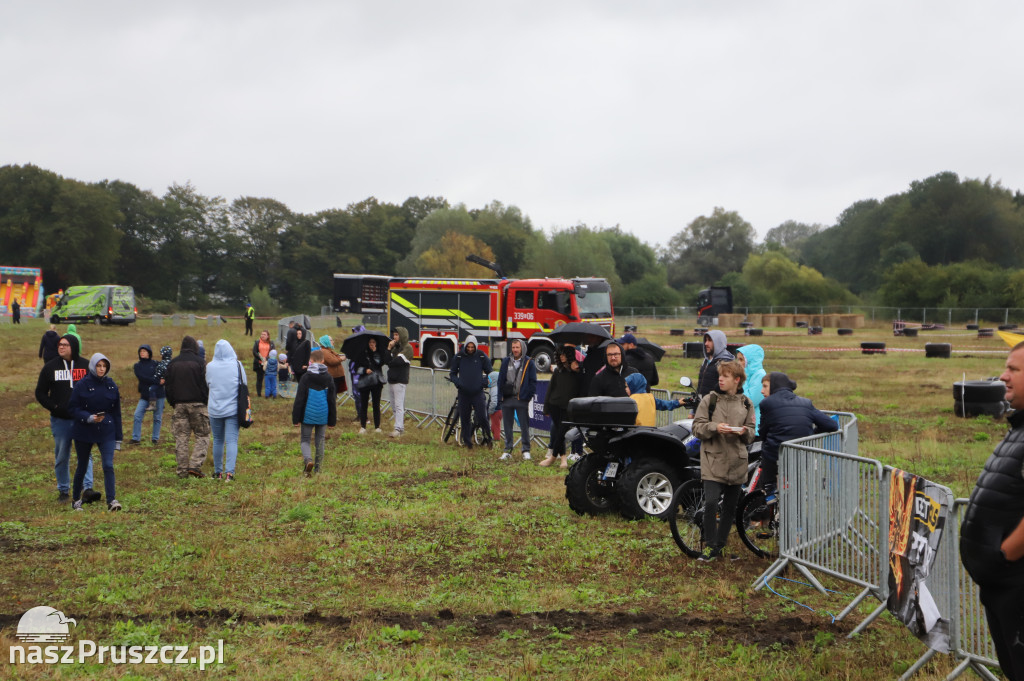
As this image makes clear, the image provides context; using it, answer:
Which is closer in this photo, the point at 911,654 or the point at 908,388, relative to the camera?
the point at 911,654

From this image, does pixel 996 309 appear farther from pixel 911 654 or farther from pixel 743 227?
pixel 911 654

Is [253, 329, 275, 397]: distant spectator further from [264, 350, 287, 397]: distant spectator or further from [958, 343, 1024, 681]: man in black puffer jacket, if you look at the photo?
[958, 343, 1024, 681]: man in black puffer jacket

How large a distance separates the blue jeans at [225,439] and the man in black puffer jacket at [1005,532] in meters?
9.48

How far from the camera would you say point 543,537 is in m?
8.55

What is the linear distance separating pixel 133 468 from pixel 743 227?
11149 centimetres

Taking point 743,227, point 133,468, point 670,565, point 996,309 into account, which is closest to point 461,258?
point 996,309

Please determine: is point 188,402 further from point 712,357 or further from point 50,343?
point 50,343

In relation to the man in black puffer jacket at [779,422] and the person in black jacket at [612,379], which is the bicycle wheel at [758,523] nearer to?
the man in black puffer jacket at [779,422]

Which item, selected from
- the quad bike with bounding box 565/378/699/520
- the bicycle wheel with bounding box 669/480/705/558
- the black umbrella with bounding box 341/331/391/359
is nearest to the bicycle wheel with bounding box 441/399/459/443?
the black umbrella with bounding box 341/331/391/359

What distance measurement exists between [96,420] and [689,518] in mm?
6215

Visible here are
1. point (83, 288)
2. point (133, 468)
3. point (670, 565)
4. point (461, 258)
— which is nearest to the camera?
point (670, 565)

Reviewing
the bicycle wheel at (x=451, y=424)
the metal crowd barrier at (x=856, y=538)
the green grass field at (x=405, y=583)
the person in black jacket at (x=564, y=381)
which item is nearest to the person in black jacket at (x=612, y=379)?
the person in black jacket at (x=564, y=381)

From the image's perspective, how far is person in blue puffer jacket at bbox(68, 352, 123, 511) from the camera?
373 inches

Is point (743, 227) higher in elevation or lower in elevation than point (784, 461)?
higher
